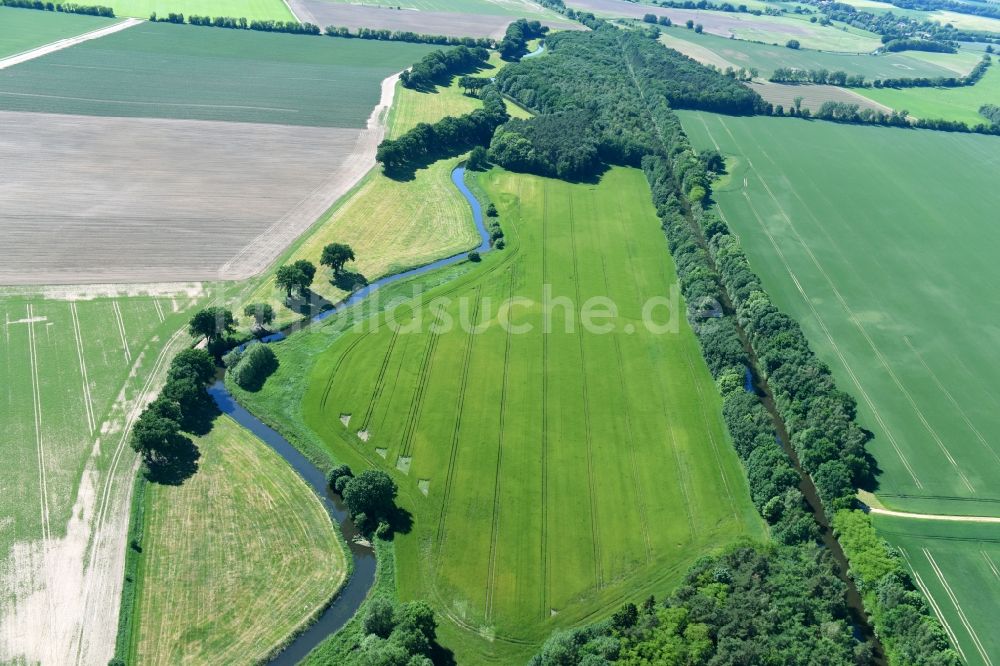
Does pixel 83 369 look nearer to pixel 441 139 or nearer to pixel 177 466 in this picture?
pixel 177 466

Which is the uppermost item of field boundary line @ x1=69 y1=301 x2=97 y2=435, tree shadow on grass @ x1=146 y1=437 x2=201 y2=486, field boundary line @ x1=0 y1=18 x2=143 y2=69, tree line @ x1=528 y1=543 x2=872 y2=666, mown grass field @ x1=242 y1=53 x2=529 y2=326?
field boundary line @ x1=0 y1=18 x2=143 y2=69

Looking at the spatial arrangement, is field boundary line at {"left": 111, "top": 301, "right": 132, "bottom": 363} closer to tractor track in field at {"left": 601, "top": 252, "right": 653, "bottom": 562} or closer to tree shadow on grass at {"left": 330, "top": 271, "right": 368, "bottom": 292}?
tree shadow on grass at {"left": 330, "top": 271, "right": 368, "bottom": 292}

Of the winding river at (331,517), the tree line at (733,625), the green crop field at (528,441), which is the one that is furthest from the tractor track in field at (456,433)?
the tree line at (733,625)

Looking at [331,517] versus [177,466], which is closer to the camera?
[331,517]

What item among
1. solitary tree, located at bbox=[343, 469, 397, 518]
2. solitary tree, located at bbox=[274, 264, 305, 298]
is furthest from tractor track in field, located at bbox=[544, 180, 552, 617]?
solitary tree, located at bbox=[274, 264, 305, 298]

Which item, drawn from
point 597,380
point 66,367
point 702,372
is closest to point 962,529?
point 702,372

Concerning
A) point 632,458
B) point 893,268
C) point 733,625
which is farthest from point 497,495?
point 893,268
